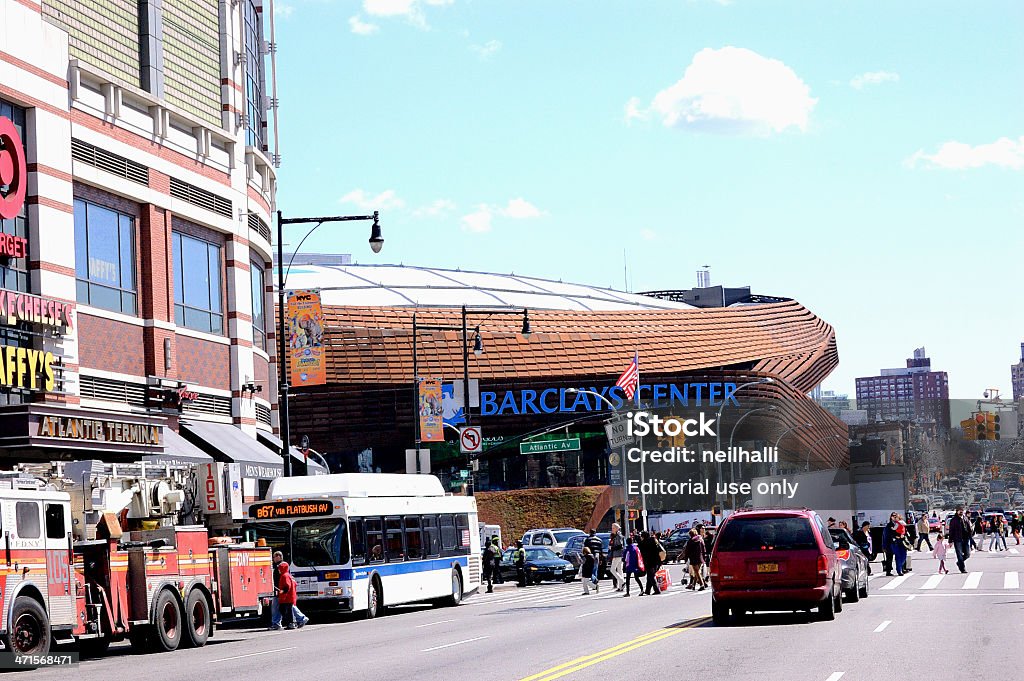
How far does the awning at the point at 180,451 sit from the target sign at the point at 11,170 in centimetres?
701

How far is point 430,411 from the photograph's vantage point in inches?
1981

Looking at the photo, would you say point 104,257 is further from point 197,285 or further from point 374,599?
point 374,599

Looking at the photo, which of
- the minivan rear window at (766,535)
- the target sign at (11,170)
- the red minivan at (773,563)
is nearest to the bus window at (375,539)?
the target sign at (11,170)

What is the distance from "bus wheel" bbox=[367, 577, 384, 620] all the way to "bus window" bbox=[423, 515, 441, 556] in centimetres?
253

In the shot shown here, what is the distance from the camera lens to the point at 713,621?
79.5 feet

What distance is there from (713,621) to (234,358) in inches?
908

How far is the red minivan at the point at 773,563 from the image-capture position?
22.7 meters

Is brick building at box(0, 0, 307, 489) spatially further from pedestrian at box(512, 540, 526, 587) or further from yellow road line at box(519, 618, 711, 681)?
yellow road line at box(519, 618, 711, 681)

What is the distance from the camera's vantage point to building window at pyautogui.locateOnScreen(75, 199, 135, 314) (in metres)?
35.7

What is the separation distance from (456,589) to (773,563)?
624 inches

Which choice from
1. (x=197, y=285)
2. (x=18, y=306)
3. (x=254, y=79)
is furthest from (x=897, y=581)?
(x=254, y=79)

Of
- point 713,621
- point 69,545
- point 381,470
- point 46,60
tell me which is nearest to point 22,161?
point 46,60

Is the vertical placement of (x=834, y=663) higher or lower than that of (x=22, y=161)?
lower

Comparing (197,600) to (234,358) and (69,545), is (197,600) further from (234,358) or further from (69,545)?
(234,358)
